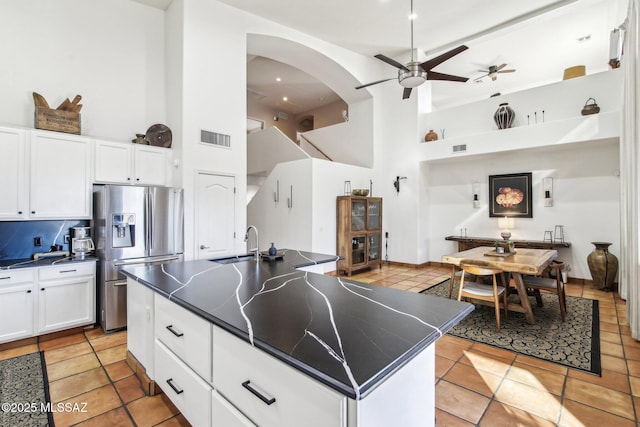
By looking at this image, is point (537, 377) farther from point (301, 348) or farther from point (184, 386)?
point (184, 386)

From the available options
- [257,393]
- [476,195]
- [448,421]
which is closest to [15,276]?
[257,393]

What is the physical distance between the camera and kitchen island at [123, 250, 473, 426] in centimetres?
90

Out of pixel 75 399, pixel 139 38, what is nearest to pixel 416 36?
pixel 139 38

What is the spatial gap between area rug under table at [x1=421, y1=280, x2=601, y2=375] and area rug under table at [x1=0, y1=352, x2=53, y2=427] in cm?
347

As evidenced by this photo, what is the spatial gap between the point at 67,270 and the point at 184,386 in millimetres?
2461

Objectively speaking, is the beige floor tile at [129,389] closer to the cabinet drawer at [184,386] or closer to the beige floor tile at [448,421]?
the cabinet drawer at [184,386]

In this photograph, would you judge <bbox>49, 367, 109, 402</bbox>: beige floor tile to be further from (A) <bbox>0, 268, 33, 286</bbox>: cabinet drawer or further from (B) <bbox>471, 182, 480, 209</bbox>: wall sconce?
(B) <bbox>471, 182, 480, 209</bbox>: wall sconce

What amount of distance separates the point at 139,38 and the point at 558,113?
6.83 metres

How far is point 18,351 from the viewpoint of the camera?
2850 millimetres

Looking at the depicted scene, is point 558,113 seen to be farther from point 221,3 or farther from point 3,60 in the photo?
point 3,60

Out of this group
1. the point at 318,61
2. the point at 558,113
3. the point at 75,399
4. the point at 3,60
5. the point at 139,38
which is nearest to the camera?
the point at 75,399

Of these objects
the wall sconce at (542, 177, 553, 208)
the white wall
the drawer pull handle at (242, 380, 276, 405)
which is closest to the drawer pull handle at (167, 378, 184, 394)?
the drawer pull handle at (242, 380, 276, 405)

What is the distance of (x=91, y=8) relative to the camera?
3.94 m

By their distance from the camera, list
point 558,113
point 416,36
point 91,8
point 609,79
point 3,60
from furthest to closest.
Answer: point 416,36, point 558,113, point 609,79, point 91,8, point 3,60
